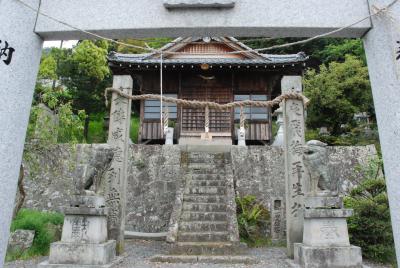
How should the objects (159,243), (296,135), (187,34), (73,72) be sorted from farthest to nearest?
(73,72)
(159,243)
(296,135)
(187,34)

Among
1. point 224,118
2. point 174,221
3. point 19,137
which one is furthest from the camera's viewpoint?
point 224,118

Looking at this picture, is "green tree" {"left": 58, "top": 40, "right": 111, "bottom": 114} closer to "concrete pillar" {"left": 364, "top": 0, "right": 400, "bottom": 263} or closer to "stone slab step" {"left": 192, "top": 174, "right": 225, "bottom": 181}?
"stone slab step" {"left": 192, "top": 174, "right": 225, "bottom": 181}

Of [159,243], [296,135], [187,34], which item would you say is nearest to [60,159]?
[159,243]

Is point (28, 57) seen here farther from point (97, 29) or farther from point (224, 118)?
point (224, 118)

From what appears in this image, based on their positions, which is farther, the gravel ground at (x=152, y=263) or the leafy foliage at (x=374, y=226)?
the leafy foliage at (x=374, y=226)

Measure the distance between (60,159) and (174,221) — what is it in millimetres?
6255

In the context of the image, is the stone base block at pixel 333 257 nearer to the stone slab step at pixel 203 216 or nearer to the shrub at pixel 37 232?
the stone slab step at pixel 203 216

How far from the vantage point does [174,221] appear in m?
7.94

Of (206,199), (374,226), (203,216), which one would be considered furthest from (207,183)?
(374,226)

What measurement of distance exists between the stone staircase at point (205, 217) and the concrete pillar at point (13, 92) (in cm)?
447

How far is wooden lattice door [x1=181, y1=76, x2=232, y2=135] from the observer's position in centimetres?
1517

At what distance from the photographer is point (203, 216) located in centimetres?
843

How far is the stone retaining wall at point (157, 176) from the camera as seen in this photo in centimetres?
1105

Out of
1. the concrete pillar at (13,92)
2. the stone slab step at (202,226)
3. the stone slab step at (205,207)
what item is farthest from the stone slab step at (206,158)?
the concrete pillar at (13,92)
